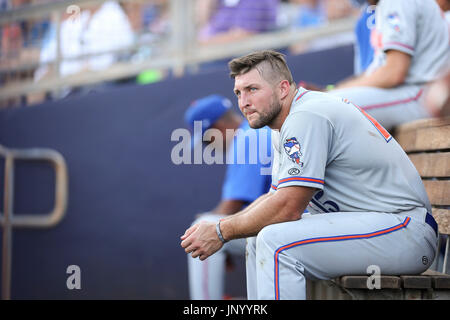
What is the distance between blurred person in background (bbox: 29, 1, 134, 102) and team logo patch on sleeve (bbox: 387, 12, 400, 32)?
340cm

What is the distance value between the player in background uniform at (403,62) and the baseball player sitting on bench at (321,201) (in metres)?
0.91

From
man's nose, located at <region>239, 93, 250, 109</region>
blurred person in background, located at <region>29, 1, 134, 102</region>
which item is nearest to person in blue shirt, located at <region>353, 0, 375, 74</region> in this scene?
man's nose, located at <region>239, 93, 250, 109</region>

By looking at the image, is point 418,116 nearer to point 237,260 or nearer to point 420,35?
point 420,35

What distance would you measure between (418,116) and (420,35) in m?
0.42

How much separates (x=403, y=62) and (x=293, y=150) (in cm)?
132

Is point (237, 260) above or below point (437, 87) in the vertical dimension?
below

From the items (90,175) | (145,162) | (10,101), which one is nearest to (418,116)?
(145,162)

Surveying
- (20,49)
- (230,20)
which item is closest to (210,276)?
(230,20)

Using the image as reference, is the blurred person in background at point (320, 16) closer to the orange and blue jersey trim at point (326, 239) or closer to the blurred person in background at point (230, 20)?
the blurred person in background at point (230, 20)

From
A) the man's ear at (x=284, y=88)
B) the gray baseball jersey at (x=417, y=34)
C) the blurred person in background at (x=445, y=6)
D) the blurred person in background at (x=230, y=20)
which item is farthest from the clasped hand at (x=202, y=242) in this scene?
the blurred person in background at (x=230, y=20)

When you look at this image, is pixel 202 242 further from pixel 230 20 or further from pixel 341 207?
pixel 230 20

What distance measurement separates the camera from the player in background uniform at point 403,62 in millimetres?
3252

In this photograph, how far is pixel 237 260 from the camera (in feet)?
16.4

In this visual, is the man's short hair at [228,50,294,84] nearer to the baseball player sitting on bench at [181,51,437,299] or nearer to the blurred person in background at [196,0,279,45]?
the baseball player sitting on bench at [181,51,437,299]
